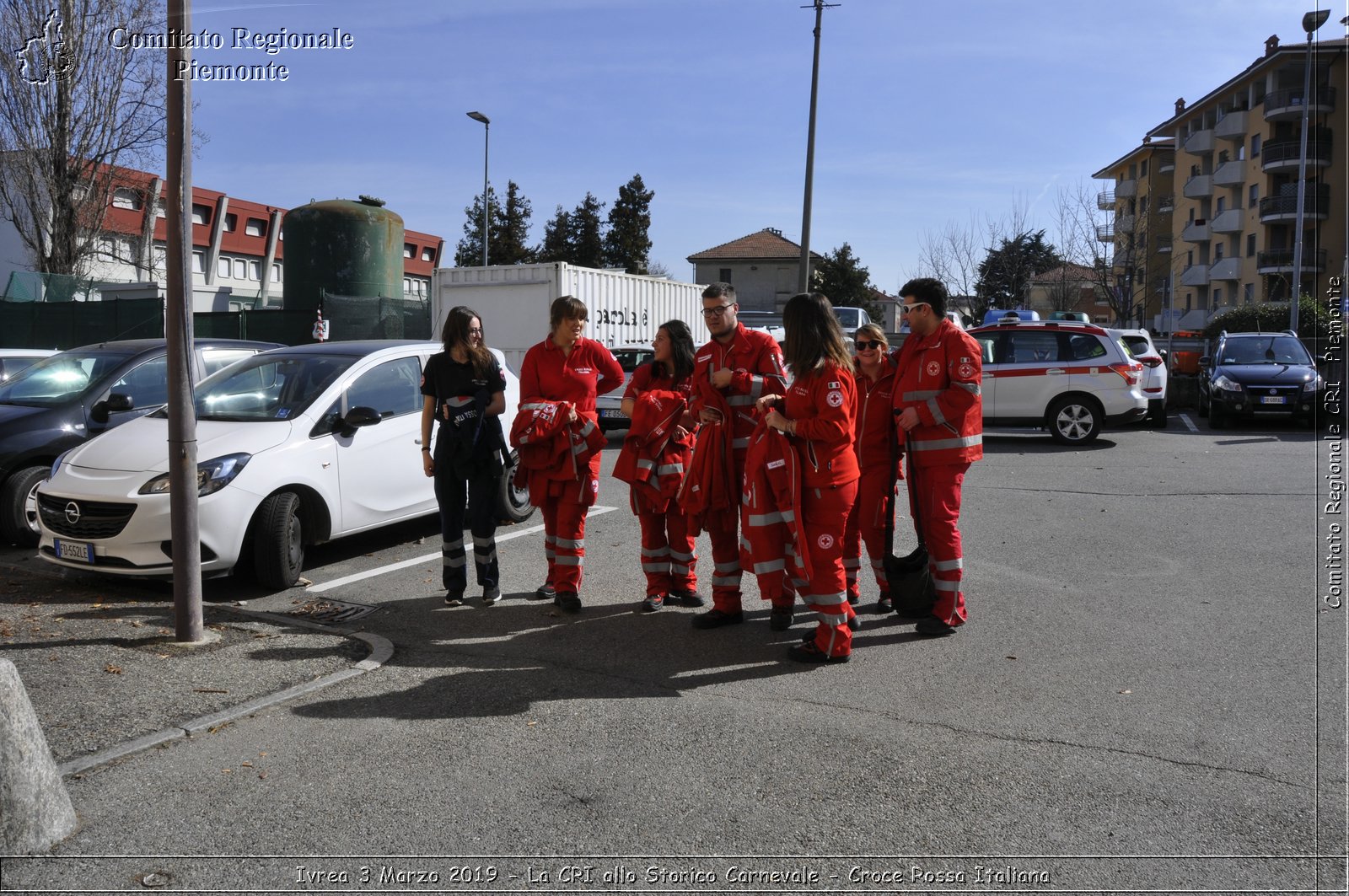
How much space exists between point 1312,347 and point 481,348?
2545cm

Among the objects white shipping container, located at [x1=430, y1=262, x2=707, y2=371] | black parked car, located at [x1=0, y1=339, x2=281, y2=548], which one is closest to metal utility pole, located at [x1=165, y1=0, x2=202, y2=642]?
black parked car, located at [x1=0, y1=339, x2=281, y2=548]

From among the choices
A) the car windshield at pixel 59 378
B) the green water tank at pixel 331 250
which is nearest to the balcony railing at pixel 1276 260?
the green water tank at pixel 331 250

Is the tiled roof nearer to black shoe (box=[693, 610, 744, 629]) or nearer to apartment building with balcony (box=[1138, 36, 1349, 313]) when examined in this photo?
apartment building with balcony (box=[1138, 36, 1349, 313])

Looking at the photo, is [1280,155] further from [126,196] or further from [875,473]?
[875,473]

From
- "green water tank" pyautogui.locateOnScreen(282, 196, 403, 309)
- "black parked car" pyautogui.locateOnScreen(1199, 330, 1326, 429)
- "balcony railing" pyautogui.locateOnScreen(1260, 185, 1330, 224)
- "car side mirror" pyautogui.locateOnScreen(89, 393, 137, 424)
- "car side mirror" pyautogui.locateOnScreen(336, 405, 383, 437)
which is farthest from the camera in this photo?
"balcony railing" pyautogui.locateOnScreen(1260, 185, 1330, 224)

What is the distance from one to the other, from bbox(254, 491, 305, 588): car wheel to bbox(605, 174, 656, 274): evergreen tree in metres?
49.6

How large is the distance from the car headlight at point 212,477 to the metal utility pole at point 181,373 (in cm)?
96

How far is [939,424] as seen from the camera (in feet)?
19.6

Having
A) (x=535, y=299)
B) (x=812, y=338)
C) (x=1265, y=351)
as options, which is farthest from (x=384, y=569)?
(x=1265, y=351)

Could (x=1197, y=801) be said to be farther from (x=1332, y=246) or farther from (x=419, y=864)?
(x=1332, y=246)

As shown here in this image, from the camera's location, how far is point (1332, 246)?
5084 centimetres

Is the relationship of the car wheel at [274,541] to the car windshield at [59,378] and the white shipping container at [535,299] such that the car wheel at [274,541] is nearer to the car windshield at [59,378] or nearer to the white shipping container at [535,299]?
the car windshield at [59,378]

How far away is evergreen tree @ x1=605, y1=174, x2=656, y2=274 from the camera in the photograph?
5584 cm

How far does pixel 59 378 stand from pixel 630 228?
47821mm
